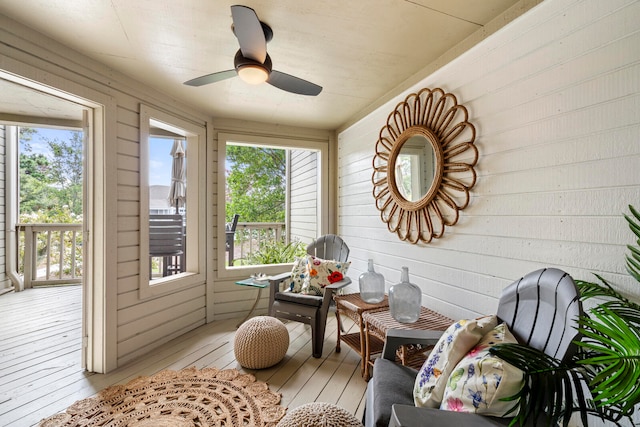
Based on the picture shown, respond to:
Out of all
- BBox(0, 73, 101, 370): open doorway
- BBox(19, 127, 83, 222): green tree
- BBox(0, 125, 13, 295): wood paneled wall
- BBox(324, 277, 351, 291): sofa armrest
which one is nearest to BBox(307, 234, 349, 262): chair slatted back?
BBox(324, 277, 351, 291): sofa armrest

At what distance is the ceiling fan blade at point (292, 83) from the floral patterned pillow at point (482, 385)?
1865 millimetres

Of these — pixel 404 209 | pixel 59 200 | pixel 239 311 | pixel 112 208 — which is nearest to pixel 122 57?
pixel 112 208

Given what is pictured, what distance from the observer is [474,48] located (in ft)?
6.30

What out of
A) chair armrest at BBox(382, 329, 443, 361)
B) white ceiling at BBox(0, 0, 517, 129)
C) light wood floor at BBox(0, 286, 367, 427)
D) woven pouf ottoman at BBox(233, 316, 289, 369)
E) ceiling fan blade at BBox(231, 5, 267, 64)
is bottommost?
light wood floor at BBox(0, 286, 367, 427)

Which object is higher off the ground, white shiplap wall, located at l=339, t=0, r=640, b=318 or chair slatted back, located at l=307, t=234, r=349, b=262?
white shiplap wall, located at l=339, t=0, r=640, b=318

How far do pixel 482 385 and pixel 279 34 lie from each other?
217 cm

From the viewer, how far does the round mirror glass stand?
2.28 meters

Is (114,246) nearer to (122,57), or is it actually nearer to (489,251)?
(122,57)

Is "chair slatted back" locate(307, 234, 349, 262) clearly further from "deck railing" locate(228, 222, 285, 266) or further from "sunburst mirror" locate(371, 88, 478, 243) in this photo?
"deck railing" locate(228, 222, 285, 266)

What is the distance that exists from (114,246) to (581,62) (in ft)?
10.8

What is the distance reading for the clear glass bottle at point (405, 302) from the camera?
204cm

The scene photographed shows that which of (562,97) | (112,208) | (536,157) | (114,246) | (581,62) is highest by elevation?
(581,62)

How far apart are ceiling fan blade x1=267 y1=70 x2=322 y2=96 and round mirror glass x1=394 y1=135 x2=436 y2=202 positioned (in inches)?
36.4

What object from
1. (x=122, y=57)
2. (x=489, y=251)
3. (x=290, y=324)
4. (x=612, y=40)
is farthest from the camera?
(x=290, y=324)
